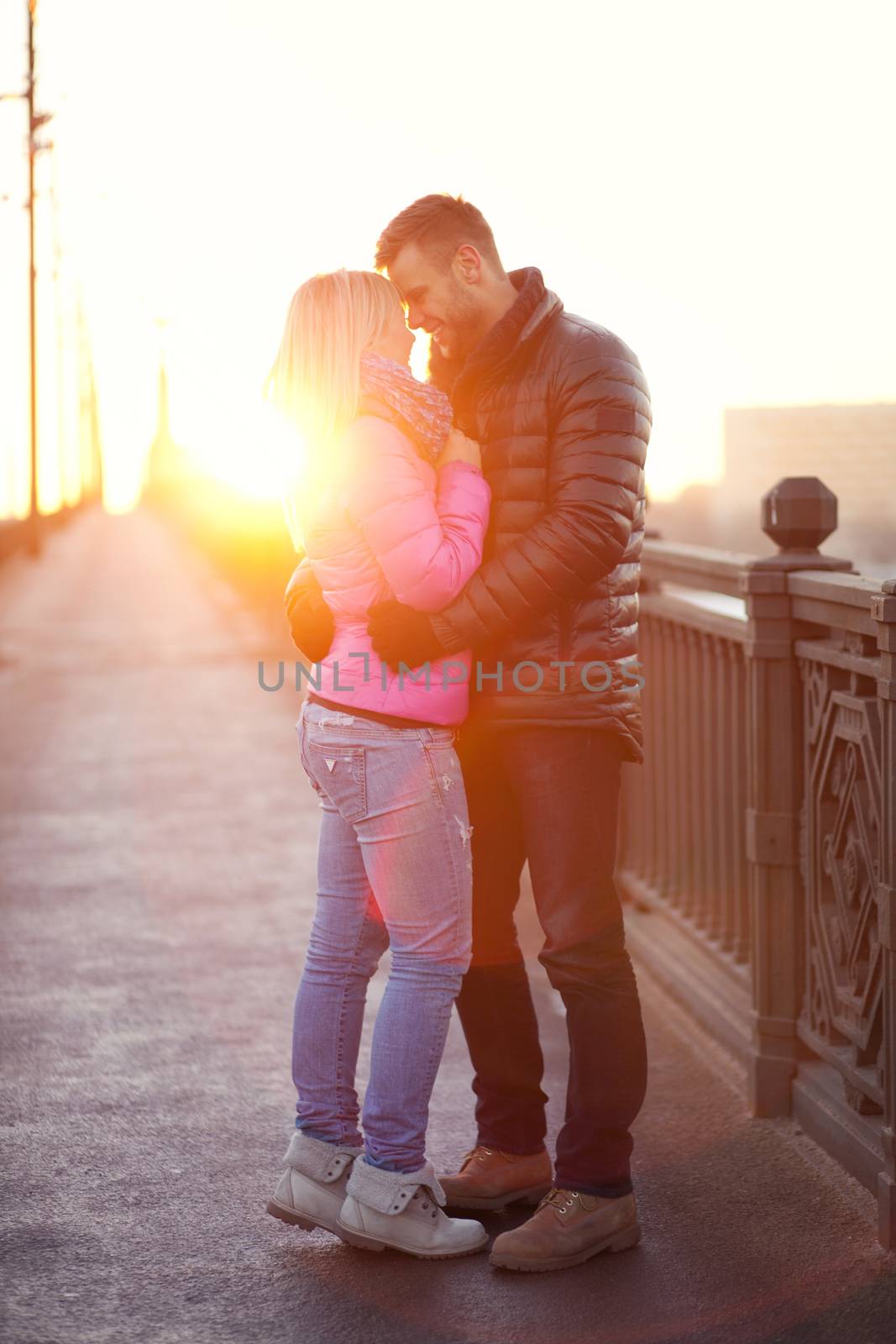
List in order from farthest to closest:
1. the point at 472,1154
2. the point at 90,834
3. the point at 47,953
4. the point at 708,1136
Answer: the point at 90,834, the point at 47,953, the point at 708,1136, the point at 472,1154

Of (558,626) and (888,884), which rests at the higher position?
(558,626)

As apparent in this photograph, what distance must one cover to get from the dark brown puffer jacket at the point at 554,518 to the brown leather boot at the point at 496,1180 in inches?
37.3

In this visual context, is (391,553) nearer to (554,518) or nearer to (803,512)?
(554,518)

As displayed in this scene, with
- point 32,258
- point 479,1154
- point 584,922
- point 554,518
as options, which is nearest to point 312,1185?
point 479,1154

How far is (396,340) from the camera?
3.34 metres

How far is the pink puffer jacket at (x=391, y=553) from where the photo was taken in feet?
10.6

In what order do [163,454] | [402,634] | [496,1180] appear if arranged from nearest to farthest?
[402,634]
[496,1180]
[163,454]

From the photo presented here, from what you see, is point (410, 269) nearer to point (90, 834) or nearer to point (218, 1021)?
point (218, 1021)

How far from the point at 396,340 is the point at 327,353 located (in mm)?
154

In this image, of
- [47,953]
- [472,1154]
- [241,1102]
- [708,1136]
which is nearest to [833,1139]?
[708,1136]

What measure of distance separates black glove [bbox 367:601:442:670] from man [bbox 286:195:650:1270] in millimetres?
12

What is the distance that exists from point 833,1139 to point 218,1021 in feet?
6.59

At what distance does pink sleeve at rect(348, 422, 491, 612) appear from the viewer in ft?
10.5

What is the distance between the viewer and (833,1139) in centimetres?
397
